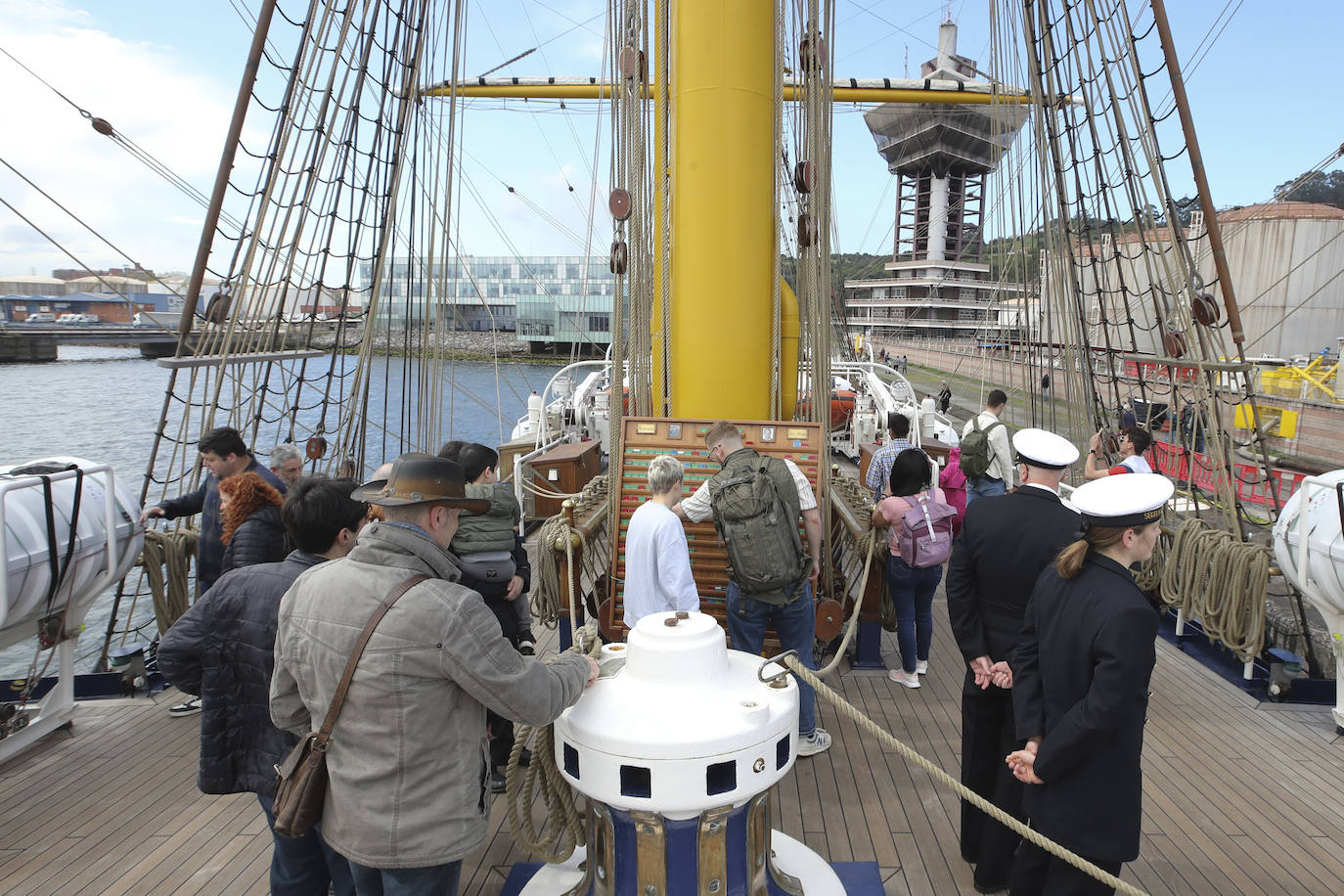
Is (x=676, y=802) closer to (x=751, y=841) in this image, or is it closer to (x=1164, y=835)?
(x=751, y=841)

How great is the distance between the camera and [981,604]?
2588 mm

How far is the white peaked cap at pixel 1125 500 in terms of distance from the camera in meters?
1.79

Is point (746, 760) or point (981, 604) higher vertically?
point (981, 604)

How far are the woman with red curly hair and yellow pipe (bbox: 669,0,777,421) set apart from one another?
225 cm

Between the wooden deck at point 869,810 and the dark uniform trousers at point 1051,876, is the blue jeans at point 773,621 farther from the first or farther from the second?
the dark uniform trousers at point 1051,876

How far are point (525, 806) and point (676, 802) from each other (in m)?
0.61

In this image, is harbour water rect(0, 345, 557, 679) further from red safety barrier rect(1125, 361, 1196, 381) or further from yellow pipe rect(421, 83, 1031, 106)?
yellow pipe rect(421, 83, 1031, 106)

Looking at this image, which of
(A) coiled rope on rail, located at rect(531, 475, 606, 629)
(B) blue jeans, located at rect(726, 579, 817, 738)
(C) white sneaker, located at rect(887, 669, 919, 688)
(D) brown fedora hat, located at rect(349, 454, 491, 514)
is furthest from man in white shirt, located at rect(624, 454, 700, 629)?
(C) white sneaker, located at rect(887, 669, 919, 688)

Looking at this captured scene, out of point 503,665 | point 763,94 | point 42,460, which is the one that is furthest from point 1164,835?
point 42,460

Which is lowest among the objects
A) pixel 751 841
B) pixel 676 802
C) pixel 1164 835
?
pixel 1164 835

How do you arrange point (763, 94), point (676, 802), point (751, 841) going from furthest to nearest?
1. point (763, 94)
2. point (751, 841)
3. point (676, 802)

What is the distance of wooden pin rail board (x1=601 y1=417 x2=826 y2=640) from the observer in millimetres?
4188

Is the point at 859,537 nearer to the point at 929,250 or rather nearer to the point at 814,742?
the point at 814,742

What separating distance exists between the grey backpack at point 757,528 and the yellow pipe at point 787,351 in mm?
1779
